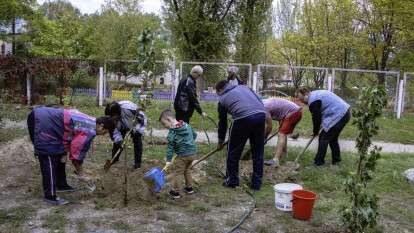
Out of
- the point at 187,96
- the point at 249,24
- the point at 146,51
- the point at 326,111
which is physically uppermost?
the point at 249,24

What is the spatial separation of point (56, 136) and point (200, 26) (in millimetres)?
11667

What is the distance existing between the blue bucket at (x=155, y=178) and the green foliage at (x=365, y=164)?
221cm

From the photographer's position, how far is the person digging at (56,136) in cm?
541

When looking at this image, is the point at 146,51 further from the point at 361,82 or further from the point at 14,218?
the point at 361,82

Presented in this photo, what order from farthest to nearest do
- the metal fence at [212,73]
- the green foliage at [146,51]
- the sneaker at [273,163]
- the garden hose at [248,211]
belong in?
the metal fence at [212,73] → the sneaker at [273,163] → the green foliage at [146,51] → the garden hose at [248,211]

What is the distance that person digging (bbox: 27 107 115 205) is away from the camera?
17.7ft

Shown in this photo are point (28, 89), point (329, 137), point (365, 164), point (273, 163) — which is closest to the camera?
point (365, 164)

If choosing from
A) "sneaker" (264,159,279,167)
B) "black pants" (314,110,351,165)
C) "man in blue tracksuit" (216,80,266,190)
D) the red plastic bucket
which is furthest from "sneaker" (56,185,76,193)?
"black pants" (314,110,351,165)

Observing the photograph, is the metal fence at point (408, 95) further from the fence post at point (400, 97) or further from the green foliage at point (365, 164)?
the green foliage at point (365, 164)

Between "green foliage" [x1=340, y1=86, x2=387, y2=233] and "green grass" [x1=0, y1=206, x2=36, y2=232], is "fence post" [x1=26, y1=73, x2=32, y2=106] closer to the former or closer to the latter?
"green grass" [x1=0, y1=206, x2=36, y2=232]

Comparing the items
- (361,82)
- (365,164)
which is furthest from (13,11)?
(365,164)

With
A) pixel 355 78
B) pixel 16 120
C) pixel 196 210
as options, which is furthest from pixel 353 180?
pixel 355 78

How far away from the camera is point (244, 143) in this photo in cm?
635

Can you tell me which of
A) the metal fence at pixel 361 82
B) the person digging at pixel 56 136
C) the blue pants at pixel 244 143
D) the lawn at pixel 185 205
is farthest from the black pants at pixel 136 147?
the metal fence at pixel 361 82
